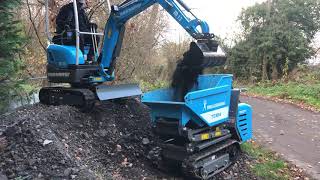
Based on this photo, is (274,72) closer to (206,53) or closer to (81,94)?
(81,94)

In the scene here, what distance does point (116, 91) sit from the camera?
8281mm

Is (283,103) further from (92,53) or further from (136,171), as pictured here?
(136,171)

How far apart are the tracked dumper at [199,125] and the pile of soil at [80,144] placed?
39 cm

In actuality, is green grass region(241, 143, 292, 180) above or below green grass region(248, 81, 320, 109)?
below

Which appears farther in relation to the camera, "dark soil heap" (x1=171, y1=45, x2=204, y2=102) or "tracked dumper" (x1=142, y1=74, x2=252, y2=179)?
"dark soil heap" (x1=171, y1=45, x2=204, y2=102)

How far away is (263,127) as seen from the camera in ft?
36.8

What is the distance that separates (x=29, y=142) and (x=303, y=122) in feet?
27.3

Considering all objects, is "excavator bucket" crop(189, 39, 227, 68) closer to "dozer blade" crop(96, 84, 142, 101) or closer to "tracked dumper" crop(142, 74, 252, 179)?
"tracked dumper" crop(142, 74, 252, 179)

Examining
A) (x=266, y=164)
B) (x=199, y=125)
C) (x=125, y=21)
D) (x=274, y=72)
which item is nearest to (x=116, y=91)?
(x=125, y=21)

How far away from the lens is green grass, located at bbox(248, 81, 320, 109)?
623 inches

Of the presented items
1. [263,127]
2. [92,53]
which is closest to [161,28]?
[263,127]

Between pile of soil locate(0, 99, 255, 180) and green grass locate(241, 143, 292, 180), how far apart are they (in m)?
0.21

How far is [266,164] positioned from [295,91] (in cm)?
1015

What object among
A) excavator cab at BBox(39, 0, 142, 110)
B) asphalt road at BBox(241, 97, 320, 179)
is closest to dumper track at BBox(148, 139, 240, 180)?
asphalt road at BBox(241, 97, 320, 179)
